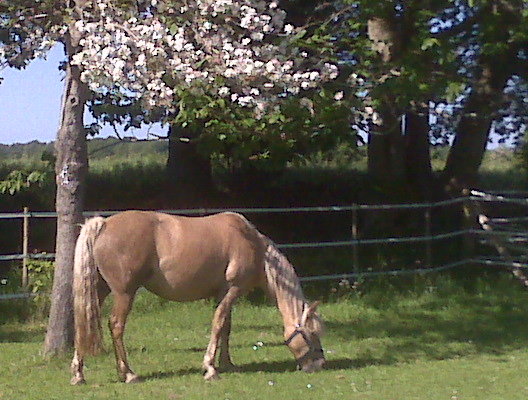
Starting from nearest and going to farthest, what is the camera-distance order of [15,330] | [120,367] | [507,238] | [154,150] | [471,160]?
[120,367], [15,330], [507,238], [471,160], [154,150]

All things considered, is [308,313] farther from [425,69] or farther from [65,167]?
[425,69]

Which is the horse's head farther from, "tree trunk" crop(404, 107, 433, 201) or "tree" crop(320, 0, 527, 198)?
"tree trunk" crop(404, 107, 433, 201)

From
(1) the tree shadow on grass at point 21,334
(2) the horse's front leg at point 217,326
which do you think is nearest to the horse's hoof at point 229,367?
(2) the horse's front leg at point 217,326

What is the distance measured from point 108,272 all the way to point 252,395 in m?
1.46

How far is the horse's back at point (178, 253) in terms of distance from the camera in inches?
277

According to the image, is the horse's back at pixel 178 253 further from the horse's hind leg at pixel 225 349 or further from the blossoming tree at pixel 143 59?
the blossoming tree at pixel 143 59

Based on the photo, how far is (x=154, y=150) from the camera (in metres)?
22.5

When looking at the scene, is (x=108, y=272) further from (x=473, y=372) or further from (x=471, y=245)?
(x=471, y=245)

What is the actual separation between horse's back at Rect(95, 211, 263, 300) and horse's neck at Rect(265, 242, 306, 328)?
0.11 metres

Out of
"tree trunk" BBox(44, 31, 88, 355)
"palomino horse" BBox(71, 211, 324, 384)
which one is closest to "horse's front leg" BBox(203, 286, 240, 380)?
"palomino horse" BBox(71, 211, 324, 384)

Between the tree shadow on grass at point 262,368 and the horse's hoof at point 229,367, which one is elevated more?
the horse's hoof at point 229,367

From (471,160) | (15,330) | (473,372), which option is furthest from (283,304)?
(471,160)

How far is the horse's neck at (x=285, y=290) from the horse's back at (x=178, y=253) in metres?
0.11

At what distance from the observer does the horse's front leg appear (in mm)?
7246
